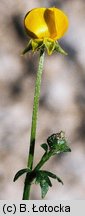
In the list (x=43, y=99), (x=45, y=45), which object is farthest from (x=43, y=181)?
(x=43, y=99)

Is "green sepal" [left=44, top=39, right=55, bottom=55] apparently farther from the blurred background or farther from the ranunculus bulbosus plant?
the blurred background

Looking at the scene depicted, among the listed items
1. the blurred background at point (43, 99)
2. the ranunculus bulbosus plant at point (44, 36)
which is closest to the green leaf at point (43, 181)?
the ranunculus bulbosus plant at point (44, 36)

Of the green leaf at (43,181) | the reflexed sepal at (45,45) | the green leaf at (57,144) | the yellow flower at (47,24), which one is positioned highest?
the yellow flower at (47,24)

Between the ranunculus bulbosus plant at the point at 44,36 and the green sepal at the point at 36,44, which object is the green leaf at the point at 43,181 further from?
the green sepal at the point at 36,44

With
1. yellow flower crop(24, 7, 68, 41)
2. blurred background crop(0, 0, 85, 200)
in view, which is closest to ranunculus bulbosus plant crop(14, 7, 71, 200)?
yellow flower crop(24, 7, 68, 41)

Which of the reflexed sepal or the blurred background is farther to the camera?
the blurred background

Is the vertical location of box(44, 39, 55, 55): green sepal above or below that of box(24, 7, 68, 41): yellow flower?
below

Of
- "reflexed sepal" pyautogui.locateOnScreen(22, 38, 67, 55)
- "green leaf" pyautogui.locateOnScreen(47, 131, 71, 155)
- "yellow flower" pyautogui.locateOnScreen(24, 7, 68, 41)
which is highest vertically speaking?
"yellow flower" pyautogui.locateOnScreen(24, 7, 68, 41)
